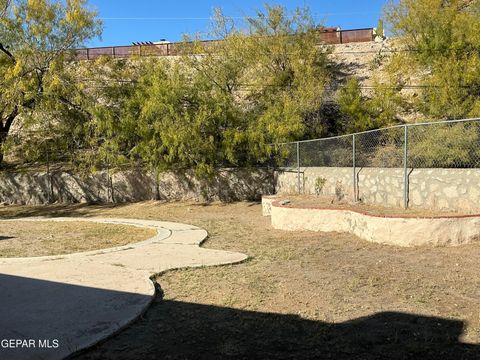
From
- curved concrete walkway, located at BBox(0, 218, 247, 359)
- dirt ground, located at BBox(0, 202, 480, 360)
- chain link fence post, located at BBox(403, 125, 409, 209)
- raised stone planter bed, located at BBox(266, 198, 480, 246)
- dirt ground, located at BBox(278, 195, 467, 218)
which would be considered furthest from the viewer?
chain link fence post, located at BBox(403, 125, 409, 209)

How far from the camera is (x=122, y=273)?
695 centimetres

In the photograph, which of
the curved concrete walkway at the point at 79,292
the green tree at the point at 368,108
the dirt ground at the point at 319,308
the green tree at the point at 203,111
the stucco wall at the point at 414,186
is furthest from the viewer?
the green tree at the point at 368,108

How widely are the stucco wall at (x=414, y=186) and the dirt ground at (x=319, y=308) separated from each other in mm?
1400

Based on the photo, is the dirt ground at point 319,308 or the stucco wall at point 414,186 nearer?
the dirt ground at point 319,308

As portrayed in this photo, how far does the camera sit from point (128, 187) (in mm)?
19906

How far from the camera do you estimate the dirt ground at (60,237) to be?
9227mm

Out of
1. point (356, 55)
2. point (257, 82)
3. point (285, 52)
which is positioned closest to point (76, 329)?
point (257, 82)

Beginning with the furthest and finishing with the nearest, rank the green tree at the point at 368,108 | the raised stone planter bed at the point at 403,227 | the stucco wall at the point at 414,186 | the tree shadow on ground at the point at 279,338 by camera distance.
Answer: the green tree at the point at 368,108
the stucco wall at the point at 414,186
the raised stone planter bed at the point at 403,227
the tree shadow on ground at the point at 279,338

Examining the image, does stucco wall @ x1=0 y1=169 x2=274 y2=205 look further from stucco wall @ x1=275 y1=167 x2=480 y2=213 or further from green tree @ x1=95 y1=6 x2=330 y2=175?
stucco wall @ x1=275 y1=167 x2=480 y2=213

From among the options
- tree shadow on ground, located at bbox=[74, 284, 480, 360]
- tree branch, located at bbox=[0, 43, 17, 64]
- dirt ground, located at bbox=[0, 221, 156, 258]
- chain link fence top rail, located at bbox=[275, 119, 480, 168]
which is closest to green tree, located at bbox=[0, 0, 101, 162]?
tree branch, located at bbox=[0, 43, 17, 64]

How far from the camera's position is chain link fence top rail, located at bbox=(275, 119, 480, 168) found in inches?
386

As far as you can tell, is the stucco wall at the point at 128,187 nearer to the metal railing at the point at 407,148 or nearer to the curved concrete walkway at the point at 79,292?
the metal railing at the point at 407,148

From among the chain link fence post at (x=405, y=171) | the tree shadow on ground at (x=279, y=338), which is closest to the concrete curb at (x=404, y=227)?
the chain link fence post at (x=405, y=171)

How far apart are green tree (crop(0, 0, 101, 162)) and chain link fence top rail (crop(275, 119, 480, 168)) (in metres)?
10.4
